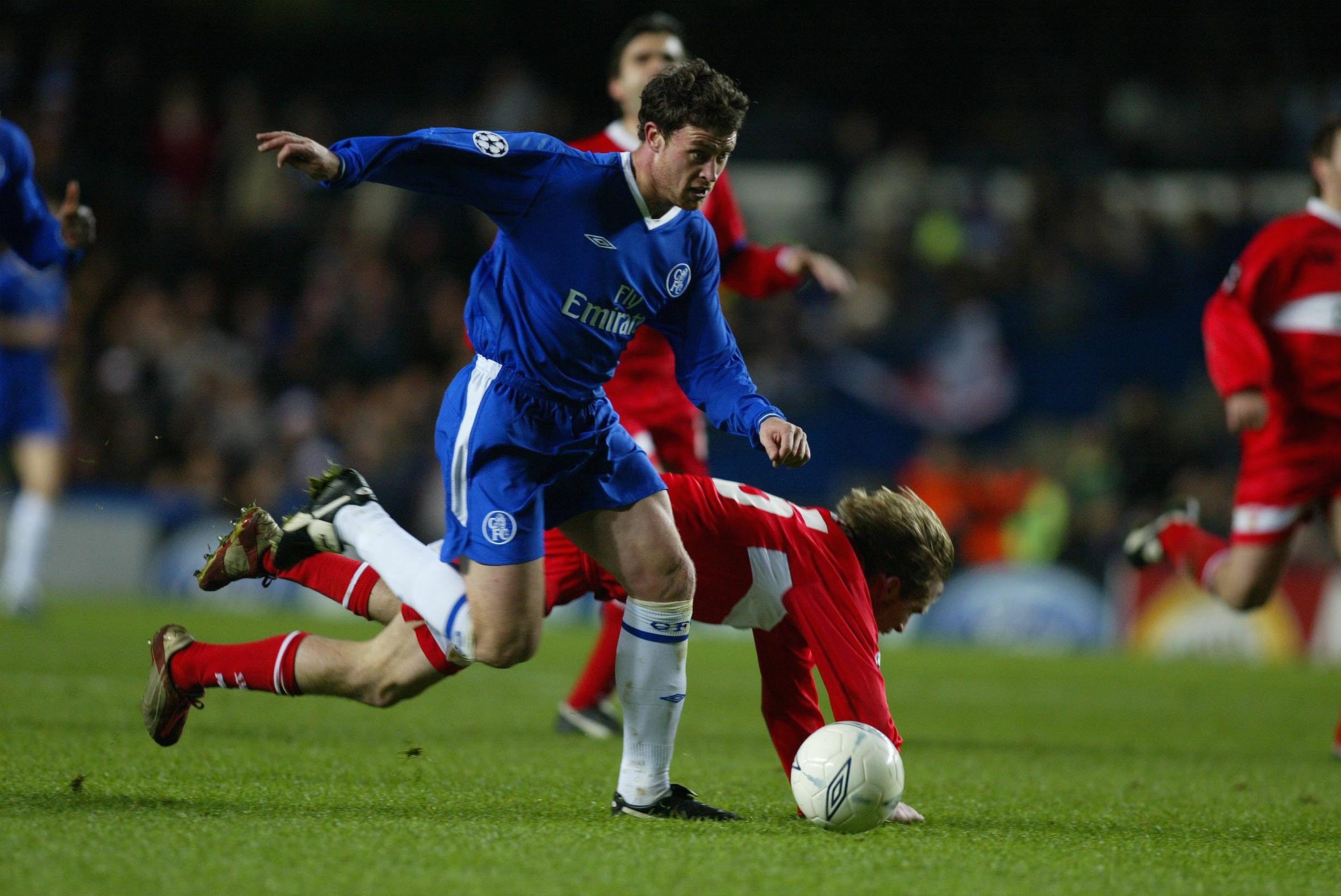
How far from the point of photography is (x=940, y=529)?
4.32 metres

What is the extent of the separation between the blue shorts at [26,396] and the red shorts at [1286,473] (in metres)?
7.71

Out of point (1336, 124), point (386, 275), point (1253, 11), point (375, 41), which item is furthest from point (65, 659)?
point (1253, 11)

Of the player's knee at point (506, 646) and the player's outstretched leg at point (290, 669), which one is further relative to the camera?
the player's outstretched leg at point (290, 669)

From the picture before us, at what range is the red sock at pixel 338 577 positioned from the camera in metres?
4.34

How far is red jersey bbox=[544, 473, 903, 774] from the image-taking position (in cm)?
410

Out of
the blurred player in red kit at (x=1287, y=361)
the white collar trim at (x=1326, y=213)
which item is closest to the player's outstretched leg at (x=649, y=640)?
the blurred player in red kit at (x=1287, y=361)

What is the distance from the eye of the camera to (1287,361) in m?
5.88

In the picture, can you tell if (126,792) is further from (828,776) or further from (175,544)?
(175,544)

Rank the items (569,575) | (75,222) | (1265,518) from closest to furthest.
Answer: (569,575), (75,222), (1265,518)

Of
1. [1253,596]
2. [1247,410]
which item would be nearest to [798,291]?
[1253,596]

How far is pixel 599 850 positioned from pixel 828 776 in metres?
0.75

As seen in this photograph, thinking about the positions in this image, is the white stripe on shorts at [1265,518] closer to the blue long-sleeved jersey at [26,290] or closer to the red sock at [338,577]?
the red sock at [338,577]

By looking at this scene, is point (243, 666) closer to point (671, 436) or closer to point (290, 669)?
point (290, 669)

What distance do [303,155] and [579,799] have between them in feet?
6.54
